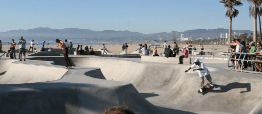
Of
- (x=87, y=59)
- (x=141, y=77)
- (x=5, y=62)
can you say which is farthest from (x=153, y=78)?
(x=5, y=62)

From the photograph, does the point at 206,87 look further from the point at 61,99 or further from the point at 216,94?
the point at 61,99

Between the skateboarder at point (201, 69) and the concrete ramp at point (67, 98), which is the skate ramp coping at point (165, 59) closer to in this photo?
the skateboarder at point (201, 69)

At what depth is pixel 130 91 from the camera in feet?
26.2

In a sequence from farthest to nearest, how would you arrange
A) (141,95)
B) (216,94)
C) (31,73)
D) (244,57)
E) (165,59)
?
(165,59) < (31,73) < (244,57) < (216,94) < (141,95)

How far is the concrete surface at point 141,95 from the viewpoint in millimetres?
6262

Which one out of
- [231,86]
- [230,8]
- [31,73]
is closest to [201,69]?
[231,86]

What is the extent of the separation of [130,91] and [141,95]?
2.43 feet

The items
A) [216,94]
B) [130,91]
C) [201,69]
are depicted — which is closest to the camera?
[130,91]

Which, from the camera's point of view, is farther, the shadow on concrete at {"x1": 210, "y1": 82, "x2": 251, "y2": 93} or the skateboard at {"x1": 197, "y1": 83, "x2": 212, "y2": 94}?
the skateboard at {"x1": 197, "y1": 83, "x2": 212, "y2": 94}

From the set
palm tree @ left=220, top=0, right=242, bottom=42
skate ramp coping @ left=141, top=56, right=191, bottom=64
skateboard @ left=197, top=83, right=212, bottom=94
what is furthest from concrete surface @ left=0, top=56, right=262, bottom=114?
palm tree @ left=220, top=0, right=242, bottom=42

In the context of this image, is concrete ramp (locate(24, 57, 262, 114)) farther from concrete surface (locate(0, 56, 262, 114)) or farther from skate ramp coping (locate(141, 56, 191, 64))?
skate ramp coping (locate(141, 56, 191, 64))

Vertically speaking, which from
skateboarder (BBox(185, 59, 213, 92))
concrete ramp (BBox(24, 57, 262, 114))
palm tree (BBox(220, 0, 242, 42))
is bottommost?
concrete ramp (BBox(24, 57, 262, 114))

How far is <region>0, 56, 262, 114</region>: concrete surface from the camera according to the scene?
6262 mm

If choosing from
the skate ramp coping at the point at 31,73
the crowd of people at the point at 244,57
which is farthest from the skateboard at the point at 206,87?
the skate ramp coping at the point at 31,73
